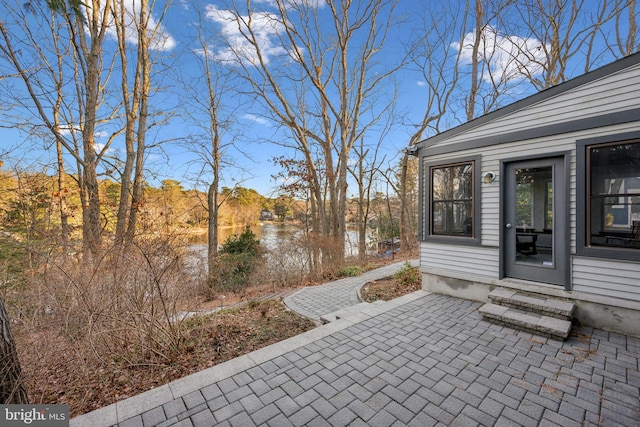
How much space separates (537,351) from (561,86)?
3458 mm

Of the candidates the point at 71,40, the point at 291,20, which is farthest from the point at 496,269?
the point at 71,40

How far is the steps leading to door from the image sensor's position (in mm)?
3059

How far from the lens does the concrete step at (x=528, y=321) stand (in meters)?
2.99

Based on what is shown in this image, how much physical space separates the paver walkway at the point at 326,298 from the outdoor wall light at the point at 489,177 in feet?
9.96

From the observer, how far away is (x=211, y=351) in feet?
9.83

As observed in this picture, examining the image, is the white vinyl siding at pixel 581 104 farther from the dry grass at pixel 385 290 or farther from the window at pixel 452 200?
the dry grass at pixel 385 290

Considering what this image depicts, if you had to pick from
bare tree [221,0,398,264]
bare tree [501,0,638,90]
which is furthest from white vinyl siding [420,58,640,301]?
bare tree [501,0,638,90]

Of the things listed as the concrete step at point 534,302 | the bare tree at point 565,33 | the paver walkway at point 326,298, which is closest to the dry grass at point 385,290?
the paver walkway at point 326,298

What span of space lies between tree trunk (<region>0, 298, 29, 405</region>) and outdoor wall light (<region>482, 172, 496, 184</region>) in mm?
5691

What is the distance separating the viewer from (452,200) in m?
4.70

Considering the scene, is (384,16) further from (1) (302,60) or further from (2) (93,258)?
(2) (93,258)

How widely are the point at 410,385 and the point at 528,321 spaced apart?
2.06m

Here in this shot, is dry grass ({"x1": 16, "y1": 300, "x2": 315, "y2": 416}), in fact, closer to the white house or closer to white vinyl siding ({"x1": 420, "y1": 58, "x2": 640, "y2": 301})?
white vinyl siding ({"x1": 420, "y1": 58, "x2": 640, "y2": 301})

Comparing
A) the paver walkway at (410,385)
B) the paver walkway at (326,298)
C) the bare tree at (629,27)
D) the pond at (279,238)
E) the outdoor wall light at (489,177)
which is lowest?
the paver walkway at (326,298)
